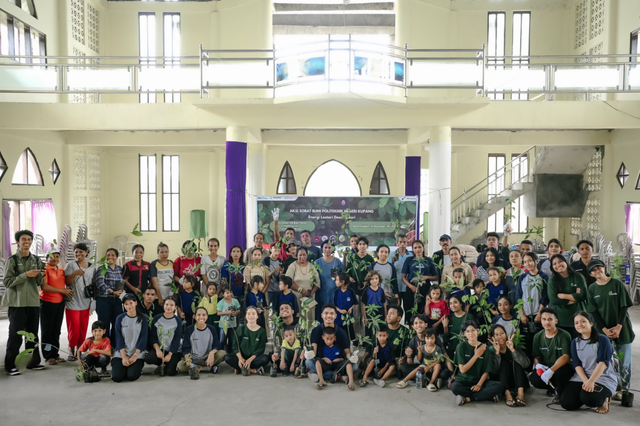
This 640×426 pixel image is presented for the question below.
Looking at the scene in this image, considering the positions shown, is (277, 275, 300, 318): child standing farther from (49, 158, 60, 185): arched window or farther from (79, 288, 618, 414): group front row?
(49, 158, 60, 185): arched window

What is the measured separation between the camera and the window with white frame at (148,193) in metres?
18.0

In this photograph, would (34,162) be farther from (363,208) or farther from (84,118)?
(363,208)

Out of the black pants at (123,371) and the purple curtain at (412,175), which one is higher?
the purple curtain at (412,175)

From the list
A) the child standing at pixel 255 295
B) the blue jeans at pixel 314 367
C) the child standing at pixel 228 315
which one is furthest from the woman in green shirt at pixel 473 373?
the child standing at pixel 228 315

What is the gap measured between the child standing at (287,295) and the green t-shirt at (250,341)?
564 millimetres

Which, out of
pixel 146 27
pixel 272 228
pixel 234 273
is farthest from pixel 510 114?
pixel 146 27

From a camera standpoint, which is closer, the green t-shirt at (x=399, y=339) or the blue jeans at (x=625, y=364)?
the blue jeans at (x=625, y=364)

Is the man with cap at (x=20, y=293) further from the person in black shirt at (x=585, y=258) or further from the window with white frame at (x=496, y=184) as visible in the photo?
the window with white frame at (x=496, y=184)

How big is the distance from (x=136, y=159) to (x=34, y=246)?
19.0ft

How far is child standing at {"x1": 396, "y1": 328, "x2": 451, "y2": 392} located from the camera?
20.1 feet

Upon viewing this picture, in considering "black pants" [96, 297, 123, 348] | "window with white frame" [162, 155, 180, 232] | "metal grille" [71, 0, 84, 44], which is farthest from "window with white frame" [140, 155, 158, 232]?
"black pants" [96, 297, 123, 348]

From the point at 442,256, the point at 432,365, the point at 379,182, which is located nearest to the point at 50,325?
the point at 432,365

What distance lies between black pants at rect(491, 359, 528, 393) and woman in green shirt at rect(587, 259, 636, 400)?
94 cm

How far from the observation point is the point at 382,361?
6434mm
